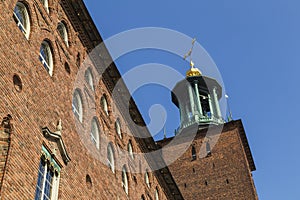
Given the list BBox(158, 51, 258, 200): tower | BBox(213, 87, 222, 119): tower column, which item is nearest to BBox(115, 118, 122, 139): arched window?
BBox(158, 51, 258, 200): tower

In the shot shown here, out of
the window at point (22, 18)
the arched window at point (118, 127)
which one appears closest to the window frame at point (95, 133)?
the arched window at point (118, 127)

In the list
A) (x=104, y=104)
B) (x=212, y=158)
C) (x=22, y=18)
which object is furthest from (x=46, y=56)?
(x=212, y=158)

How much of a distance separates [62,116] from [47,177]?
8.32ft

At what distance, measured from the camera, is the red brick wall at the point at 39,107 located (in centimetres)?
1138

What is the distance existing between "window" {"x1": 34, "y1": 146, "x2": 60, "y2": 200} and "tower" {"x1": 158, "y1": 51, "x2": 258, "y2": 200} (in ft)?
83.3

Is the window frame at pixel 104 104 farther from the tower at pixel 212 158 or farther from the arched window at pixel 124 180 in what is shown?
the tower at pixel 212 158

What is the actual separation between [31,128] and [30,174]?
1319mm

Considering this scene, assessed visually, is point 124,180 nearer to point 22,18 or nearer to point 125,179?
point 125,179

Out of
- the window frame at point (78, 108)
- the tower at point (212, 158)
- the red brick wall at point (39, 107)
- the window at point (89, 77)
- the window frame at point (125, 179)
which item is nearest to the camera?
the red brick wall at point (39, 107)

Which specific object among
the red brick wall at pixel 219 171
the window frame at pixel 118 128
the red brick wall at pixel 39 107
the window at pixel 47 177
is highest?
the red brick wall at pixel 219 171

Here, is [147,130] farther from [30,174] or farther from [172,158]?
[172,158]

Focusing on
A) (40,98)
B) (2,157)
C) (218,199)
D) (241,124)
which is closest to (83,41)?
(40,98)

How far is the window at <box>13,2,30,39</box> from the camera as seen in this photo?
45.4 ft

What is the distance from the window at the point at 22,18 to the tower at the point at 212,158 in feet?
85.4
